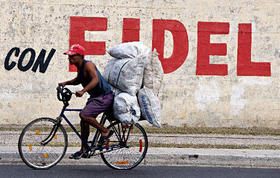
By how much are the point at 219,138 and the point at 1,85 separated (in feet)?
16.7

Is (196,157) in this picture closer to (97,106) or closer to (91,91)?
(97,106)

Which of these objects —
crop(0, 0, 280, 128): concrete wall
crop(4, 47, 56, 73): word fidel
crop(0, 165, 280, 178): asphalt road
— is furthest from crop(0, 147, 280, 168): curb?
crop(4, 47, 56, 73): word fidel

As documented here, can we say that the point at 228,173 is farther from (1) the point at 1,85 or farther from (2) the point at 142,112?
(1) the point at 1,85

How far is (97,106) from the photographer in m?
7.24

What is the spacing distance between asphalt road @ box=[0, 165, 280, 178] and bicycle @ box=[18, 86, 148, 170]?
143 millimetres

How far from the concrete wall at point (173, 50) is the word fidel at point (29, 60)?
22mm

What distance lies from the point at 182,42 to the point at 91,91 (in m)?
5.59

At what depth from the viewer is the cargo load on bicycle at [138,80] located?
7.50 m

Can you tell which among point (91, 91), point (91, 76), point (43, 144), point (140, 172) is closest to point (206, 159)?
point (140, 172)

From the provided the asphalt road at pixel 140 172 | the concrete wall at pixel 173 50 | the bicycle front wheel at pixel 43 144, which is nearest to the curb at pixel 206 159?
the asphalt road at pixel 140 172

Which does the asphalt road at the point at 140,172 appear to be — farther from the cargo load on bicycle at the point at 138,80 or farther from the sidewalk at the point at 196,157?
the cargo load on bicycle at the point at 138,80

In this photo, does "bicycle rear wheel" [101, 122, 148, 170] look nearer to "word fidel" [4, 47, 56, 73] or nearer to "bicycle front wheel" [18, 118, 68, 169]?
"bicycle front wheel" [18, 118, 68, 169]

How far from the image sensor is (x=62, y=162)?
26.2 feet

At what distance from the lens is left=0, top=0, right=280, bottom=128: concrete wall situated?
12297mm
